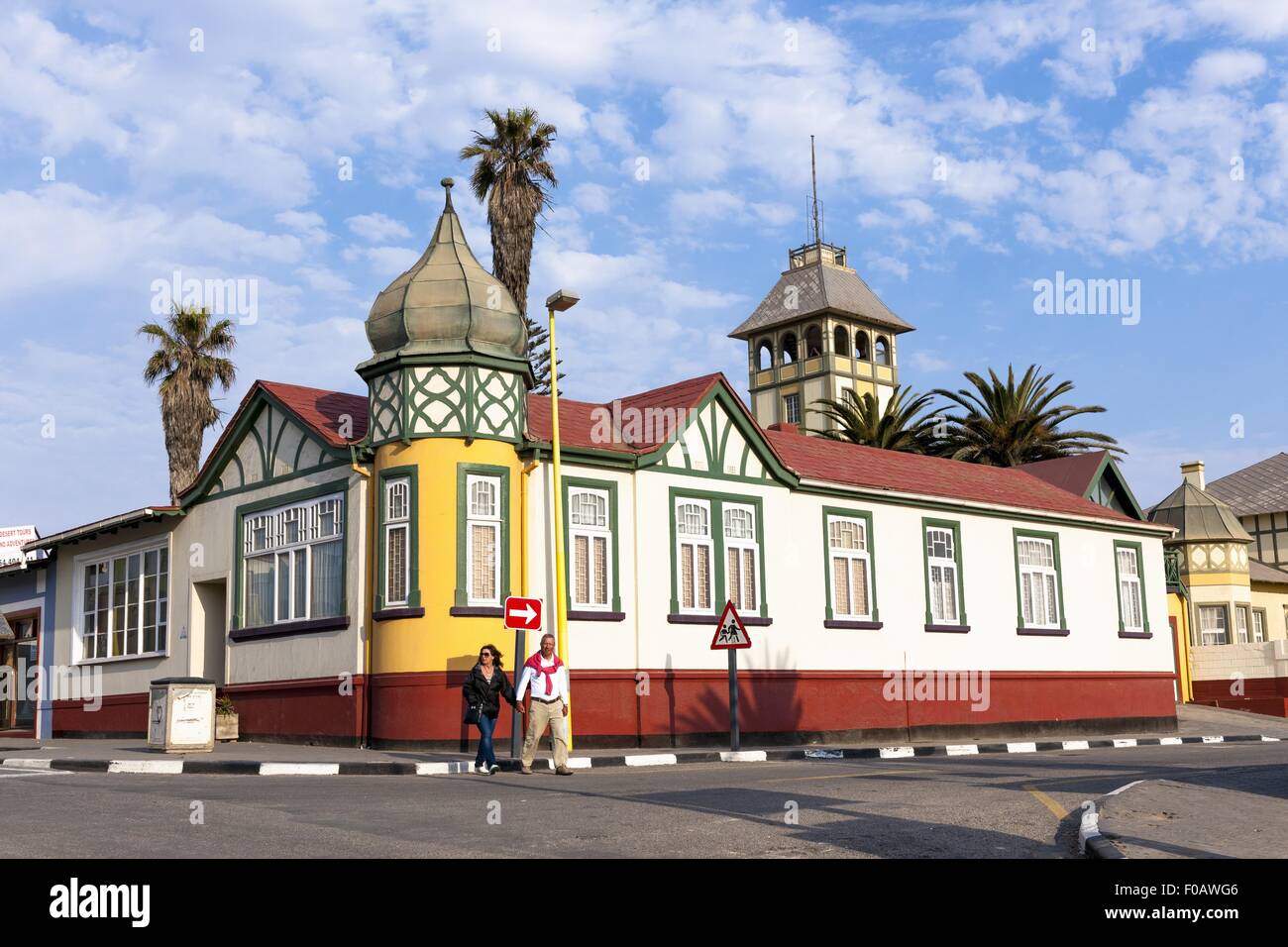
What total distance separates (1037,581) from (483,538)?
1448 centimetres

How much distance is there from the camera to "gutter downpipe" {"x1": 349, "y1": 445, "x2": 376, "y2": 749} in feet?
70.1

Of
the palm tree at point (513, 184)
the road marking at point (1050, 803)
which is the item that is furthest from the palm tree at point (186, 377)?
the road marking at point (1050, 803)

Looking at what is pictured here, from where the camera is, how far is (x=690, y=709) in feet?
76.4

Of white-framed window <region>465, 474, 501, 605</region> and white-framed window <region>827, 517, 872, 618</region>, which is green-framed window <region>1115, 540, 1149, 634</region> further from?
white-framed window <region>465, 474, 501, 605</region>

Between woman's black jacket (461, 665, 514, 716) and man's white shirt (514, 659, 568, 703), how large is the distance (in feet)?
1.79

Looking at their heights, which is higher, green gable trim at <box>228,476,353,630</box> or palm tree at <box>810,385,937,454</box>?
palm tree at <box>810,385,937,454</box>

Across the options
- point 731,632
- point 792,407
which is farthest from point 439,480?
A: point 792,407

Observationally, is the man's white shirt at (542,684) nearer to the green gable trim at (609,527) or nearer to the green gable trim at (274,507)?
the green gable trim at (609,527)

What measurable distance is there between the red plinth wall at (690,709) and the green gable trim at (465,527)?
51.8 inches

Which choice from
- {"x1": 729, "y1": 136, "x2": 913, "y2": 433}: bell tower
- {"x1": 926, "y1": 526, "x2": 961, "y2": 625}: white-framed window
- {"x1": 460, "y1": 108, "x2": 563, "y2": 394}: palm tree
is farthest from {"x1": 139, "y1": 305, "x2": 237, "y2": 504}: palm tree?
{"x1": 729, "y1": 136, "x2": 913, "y2": 433}: bell tower
